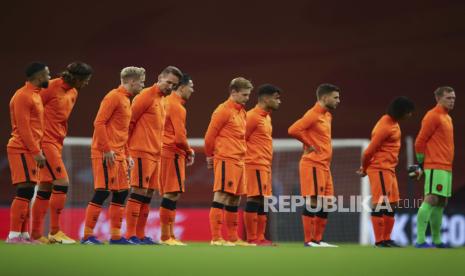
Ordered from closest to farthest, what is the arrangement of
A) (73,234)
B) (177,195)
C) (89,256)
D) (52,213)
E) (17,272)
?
(17,272) < (89,256) < (52,213) < (177,195) < (73,234)

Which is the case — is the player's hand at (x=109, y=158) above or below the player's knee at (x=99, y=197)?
above

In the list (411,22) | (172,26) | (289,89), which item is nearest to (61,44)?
(172,26)

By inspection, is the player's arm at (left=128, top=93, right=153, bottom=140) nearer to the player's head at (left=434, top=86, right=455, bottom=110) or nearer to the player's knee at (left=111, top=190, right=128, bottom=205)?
the player's knee at (left=111, top=190, right=128, bottom=205)

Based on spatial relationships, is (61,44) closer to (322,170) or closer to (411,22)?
(411,22)

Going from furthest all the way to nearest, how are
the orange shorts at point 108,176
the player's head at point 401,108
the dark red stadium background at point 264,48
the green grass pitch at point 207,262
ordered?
the dark red stadium background at point 264,48
the player's head at point 401,108
the orange shorts at point 108,176
the green grass pitch at point 207,262

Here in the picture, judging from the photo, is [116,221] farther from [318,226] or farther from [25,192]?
[318,226]

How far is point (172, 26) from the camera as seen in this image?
16.0 meters

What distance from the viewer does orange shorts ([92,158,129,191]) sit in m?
7.39

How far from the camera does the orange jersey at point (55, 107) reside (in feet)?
24.8

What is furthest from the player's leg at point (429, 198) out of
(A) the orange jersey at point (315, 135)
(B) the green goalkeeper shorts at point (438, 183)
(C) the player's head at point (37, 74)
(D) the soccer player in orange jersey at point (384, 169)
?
(C) the player's head at point (37, 74)

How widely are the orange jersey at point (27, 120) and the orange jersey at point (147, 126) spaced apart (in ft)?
3.08

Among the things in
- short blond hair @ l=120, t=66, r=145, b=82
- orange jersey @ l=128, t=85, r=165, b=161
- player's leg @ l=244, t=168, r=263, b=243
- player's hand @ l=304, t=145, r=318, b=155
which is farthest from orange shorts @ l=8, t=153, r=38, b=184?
player's hand @ l=304, t=145, r=318, b=155

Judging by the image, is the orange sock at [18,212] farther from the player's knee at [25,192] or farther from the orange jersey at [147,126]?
the orange jersey at [147,126]

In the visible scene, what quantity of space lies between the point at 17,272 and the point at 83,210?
7.60m
